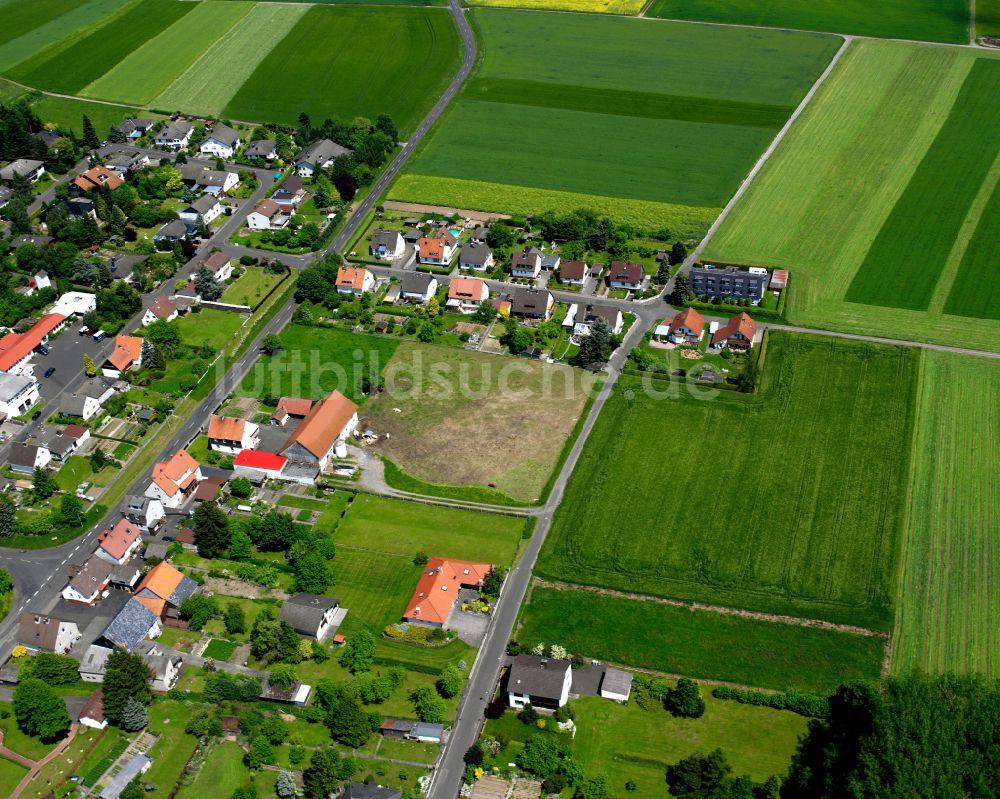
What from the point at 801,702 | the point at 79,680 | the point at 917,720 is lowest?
the point at 79,680

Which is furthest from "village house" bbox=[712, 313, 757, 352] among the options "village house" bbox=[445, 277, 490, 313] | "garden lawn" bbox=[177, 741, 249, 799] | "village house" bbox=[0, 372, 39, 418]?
"village house" bbox=[0, 372, 39, 418]

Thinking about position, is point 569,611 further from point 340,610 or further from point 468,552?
point 340,610

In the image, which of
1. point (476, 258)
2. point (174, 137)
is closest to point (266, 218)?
point (476, 258)

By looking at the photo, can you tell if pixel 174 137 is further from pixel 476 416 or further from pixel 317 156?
pixel 476 416

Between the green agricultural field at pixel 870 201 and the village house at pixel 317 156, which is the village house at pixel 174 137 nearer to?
the village house at pixel 317 156

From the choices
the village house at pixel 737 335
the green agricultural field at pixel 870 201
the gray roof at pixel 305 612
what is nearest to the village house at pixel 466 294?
the village house at pixel 737 335

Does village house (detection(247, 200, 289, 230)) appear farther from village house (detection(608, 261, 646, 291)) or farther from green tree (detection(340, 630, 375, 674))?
green tree (detection(340, 630, 375, 674))

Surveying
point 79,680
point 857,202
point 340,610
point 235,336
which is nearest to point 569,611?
point 340,610
